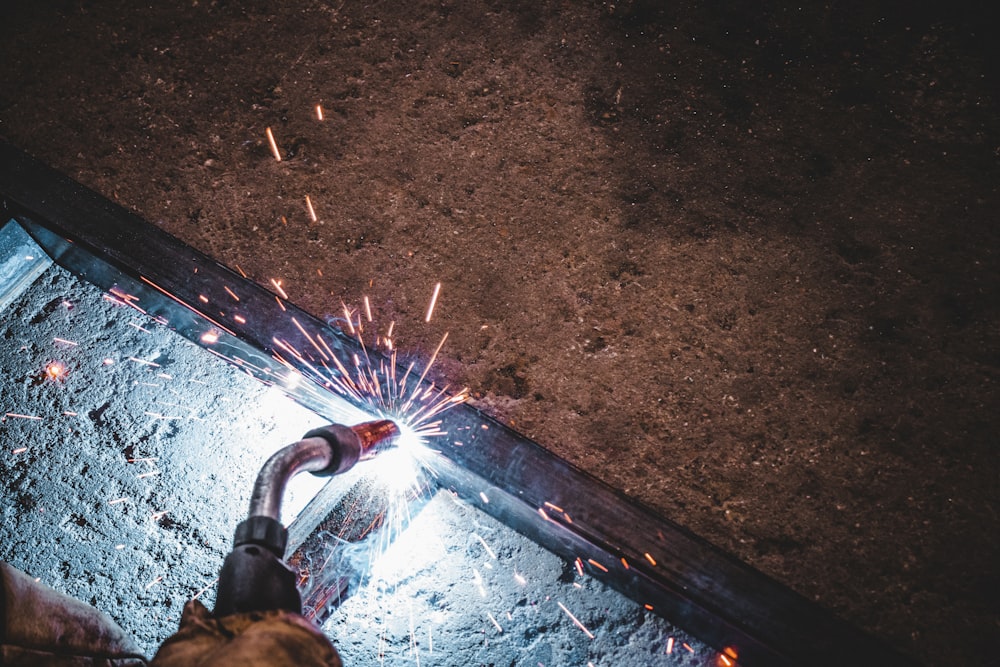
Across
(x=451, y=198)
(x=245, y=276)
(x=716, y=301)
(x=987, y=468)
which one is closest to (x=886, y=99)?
(x=716, y=301)

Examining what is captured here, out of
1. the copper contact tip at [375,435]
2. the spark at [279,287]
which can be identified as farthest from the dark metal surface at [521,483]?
the copper contact tip at [375,435]

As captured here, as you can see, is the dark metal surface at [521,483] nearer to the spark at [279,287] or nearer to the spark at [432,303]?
the spark at [279,287]

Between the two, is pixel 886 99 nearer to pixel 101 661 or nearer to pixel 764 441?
pixel 764 441

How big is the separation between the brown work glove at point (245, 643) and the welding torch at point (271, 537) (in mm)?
91

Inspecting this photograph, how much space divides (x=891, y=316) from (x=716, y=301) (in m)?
0.70

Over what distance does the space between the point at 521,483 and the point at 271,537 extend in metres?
1.06

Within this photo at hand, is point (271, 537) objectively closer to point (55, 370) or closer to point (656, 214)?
point (656, 214)

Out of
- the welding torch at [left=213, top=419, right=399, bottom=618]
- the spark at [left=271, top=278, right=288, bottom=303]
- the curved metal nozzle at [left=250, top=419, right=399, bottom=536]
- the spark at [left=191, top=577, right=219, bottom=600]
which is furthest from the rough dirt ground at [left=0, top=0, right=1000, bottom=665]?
the spark at [left=191, top=577, right=219, bottom=600]

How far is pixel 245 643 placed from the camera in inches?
34.8

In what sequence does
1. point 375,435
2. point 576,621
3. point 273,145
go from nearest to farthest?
point 375,435, point 576,621, point 273,145

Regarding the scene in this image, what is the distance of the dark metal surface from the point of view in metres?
1.94

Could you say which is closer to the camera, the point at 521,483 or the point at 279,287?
the point at 521,483

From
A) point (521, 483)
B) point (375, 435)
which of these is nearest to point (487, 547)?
point (521, 483)

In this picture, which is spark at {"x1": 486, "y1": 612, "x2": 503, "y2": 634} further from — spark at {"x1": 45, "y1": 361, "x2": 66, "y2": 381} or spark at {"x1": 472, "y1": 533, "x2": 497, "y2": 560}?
spark at {"x1": 45, "y1": 361, "x2": 66, "y2": 381}
